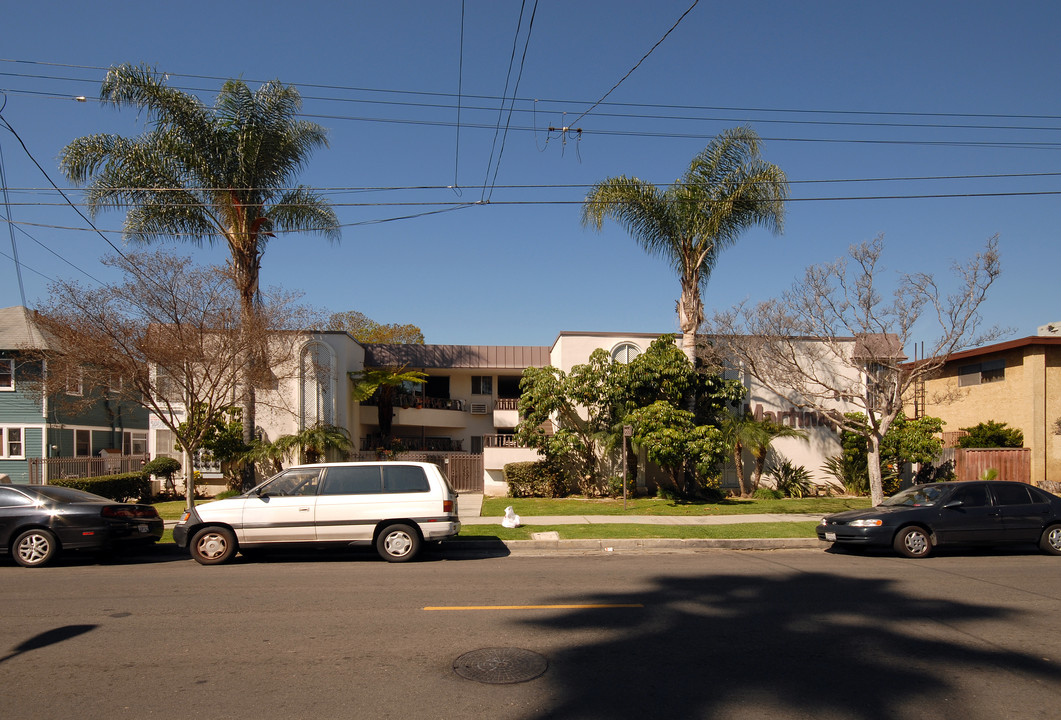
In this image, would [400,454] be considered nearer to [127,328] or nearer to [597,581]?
[127,328]

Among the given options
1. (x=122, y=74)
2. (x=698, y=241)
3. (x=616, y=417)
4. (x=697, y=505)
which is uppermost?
(x=122, y=74)

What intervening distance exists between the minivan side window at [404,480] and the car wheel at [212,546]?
262cm

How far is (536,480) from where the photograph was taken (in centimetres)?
2192

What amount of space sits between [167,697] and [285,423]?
18267 mm

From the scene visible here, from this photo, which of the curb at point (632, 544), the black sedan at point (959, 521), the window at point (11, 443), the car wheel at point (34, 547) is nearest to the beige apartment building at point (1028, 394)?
the black sedan at point (959, 521)

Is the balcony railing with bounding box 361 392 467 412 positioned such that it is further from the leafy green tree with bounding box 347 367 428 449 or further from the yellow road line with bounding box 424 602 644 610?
the yellow road line with bounding box 424 602 644 610

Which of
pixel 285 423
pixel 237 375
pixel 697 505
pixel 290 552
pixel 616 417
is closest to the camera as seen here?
pixel 290 552

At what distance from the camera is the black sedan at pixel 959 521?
457 inches

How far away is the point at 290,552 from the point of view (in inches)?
497

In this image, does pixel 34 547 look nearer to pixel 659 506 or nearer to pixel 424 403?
pixel 659 506

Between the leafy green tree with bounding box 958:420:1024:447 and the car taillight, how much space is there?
2399 centimetres

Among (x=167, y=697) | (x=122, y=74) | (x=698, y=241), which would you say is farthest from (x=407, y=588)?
(x=122, y=74)

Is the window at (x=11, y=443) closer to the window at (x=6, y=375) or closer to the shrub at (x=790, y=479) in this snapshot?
the window at (x=6, y=375)

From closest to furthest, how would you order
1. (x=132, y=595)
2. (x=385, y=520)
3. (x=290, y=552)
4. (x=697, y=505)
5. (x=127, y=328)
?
(x=132, y=595) < (x=385, y=520) < (x=290, y=552) < (x=127, y=328) < (x=697, y=505)
